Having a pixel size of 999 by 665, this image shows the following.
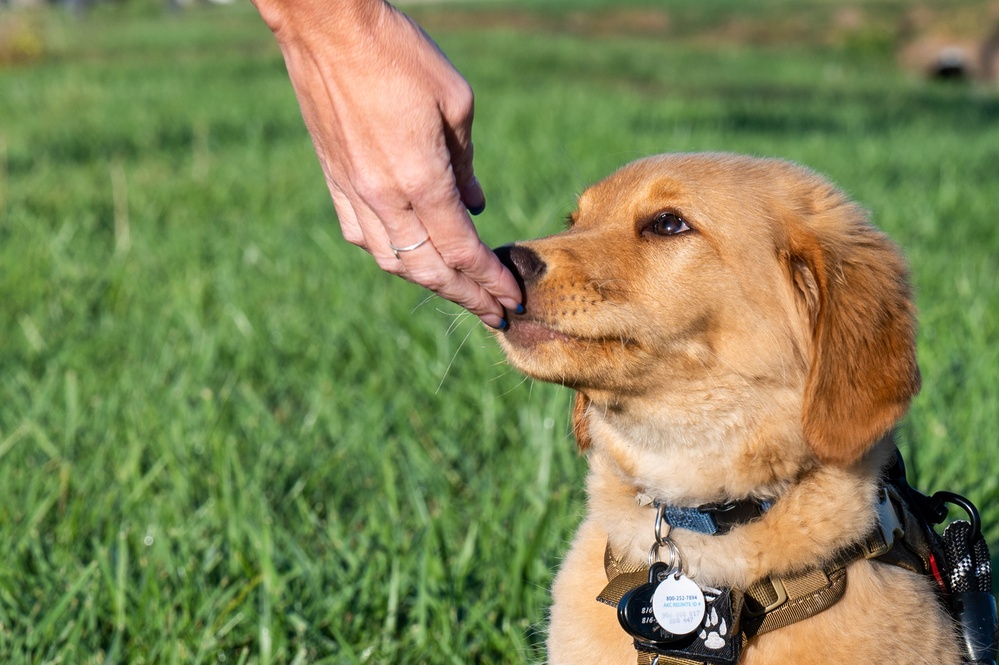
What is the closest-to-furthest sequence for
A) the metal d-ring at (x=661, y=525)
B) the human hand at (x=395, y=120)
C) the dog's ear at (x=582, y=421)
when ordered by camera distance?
the human hand at (x=395, y=120), the metal d-ring at (x=661, y=525), the dog's ear at (x=582, y=421)

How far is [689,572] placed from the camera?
195 cm

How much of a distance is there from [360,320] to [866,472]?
9.24ft

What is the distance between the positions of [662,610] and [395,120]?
0.93 m

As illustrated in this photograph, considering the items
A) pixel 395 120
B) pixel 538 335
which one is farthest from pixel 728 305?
pixel 395 120

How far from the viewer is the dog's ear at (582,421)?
2273mm

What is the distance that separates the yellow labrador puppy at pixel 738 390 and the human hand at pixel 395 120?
0.85ft

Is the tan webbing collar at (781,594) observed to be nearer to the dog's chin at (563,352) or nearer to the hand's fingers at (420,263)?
the dog's chin at (563,352)

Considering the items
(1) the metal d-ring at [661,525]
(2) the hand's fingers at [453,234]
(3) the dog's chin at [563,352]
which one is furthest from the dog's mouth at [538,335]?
(1) the metal d-ring at [661,525]

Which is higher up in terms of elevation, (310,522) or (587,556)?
(587,556)

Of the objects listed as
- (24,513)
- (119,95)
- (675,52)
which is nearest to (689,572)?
(24,513)

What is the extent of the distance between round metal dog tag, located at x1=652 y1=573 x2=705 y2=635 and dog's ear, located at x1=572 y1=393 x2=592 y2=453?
1.53 ft

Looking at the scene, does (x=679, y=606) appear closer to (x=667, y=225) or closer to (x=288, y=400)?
(x=667, y=225)

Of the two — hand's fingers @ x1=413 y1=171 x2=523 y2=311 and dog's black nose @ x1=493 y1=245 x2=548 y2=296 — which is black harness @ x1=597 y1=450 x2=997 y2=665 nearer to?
dog's black nose @ x1=493 y1=245 x2=548 y2=296

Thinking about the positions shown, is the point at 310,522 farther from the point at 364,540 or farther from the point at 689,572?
the point at 689,572
